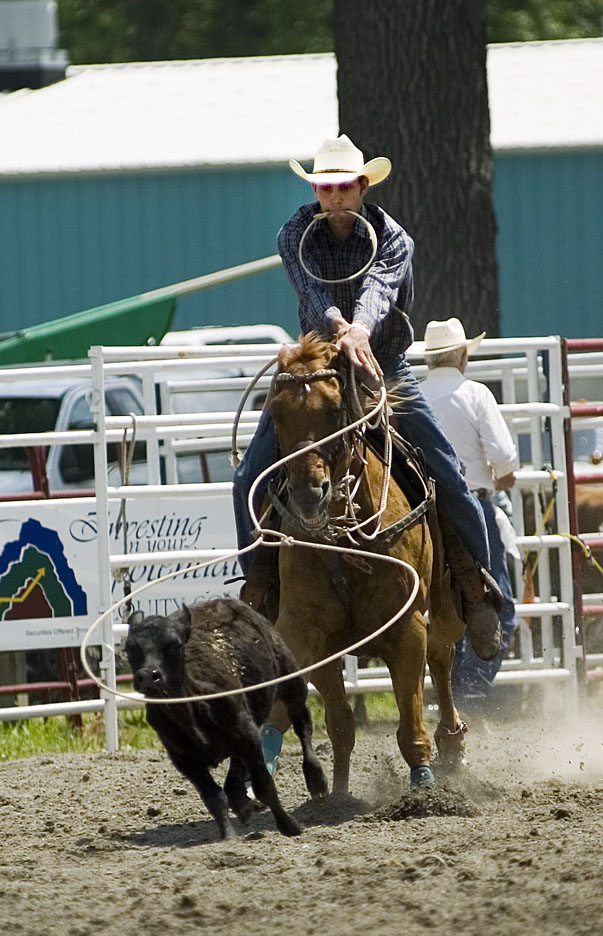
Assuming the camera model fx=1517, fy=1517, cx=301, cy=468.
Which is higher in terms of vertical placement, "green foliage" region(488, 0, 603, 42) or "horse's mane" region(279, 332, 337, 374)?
"horse's mane" region(279, 332, 337, 374)

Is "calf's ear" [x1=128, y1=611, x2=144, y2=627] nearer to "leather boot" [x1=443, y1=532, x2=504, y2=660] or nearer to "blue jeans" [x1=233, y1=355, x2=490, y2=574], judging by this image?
"blue jeans" [x1=233, y1=355, x2=490, y2=574]

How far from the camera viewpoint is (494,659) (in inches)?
320

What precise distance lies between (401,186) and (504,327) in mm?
11655

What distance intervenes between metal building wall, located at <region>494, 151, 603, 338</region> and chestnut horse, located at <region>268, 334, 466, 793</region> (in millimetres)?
16155

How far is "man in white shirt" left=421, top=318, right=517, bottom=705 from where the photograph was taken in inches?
316

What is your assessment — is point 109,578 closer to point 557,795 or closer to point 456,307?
point 557,795

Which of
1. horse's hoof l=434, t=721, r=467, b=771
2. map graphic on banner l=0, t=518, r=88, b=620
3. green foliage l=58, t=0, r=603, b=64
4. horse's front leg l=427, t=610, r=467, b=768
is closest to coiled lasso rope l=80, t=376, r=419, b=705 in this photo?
horse's front leg l=427, t=610, r=467, b=768

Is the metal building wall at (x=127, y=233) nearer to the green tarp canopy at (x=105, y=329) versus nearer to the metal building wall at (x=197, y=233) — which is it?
the metal building wall at (x=197, y=233)

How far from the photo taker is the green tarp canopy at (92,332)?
1284cm

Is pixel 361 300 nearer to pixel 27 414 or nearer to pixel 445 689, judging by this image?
pixel 445 689

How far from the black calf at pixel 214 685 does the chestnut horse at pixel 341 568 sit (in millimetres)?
218

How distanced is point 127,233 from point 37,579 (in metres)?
13.8

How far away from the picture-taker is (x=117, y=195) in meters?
21.7

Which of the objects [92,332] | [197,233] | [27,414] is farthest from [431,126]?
[197,233]
